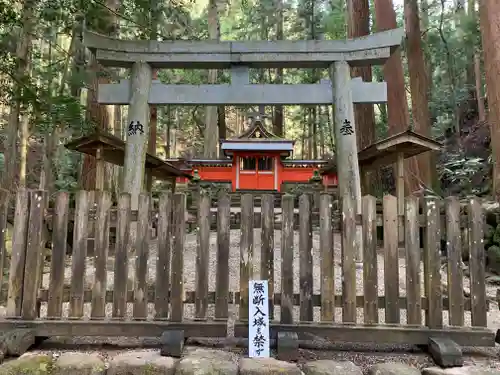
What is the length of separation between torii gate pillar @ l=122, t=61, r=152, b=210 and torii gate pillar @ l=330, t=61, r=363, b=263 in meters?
2.98

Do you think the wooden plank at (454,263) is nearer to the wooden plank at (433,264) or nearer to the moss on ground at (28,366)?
the wooden plank at (433,264)

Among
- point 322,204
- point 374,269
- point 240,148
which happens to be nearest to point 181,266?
point 322,204

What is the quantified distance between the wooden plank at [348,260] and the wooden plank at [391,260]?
A: 0.24 metres

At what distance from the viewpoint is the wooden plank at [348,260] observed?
2553mm

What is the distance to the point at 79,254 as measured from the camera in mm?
2613

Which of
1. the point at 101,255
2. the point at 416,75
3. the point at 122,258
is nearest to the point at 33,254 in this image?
the point at 101,255

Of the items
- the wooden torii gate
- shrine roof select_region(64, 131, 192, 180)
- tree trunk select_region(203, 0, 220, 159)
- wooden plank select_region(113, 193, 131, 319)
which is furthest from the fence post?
tree trunk select_region(203, 0, 220, 159)

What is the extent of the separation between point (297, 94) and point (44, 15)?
154 inches

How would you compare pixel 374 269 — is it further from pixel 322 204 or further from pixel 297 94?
pixel 297 94

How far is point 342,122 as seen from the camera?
525cm

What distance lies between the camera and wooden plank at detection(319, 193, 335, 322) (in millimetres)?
2559

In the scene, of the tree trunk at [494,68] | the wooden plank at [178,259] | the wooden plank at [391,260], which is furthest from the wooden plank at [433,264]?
the tree trunk at [494,68]

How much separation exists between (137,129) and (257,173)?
12.4 metres

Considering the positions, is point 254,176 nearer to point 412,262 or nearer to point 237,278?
point 237,278
